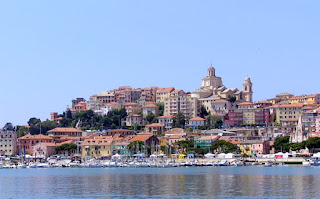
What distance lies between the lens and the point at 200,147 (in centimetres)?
11150

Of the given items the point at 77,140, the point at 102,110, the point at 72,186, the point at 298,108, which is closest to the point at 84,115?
the point at 102,110

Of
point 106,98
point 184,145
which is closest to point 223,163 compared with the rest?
point 184,145

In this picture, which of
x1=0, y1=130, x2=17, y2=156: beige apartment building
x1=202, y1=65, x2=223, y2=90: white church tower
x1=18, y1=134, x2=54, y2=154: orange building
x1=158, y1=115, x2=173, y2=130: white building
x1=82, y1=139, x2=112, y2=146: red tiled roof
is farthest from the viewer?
x1=202, y1=65, x2=223, y2=90: white church tower

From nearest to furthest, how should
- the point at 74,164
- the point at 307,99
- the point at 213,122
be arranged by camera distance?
the point at 74,164
the point at 213,122
the point at 307,99

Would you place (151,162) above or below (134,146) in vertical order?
below

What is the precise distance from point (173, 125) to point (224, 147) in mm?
27247

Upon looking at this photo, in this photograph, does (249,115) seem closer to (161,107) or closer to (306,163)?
(161,107)

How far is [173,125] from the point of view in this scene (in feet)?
429

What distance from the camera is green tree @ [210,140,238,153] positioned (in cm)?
10438

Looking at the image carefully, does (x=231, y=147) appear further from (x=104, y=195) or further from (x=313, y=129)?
(x=104, y=195)

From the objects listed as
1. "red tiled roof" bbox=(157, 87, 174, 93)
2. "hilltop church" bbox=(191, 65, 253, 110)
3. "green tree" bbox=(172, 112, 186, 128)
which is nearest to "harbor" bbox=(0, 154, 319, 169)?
"green tree" bbox=(172, 112, 186, 128)

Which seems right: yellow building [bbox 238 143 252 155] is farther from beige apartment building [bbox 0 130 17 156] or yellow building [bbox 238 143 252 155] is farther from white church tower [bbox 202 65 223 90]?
beige apartment building [bbox 0 130 17 156]

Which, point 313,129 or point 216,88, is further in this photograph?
point 216,88

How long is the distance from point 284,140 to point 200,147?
47.3 ft
